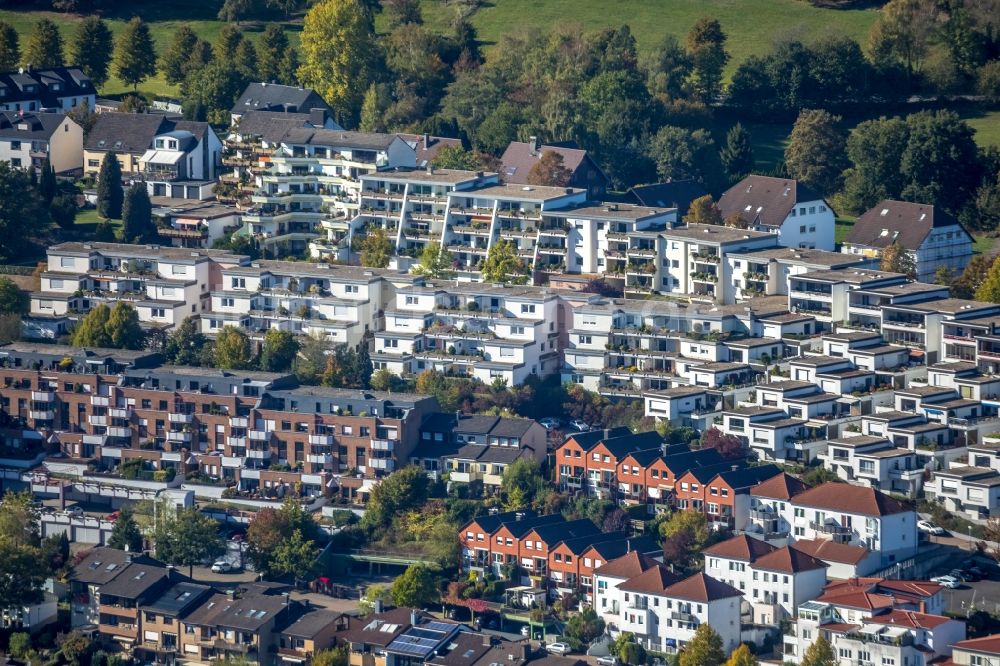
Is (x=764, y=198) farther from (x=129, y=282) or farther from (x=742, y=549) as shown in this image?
(x=742, y=549)

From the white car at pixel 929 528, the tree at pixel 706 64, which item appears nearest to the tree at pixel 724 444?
A: the white car at pixel 929 528

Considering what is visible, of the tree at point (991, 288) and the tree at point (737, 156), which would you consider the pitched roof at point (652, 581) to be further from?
the tree at point (737, 156)

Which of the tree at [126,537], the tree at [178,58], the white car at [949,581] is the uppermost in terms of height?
the tree at [178,58]

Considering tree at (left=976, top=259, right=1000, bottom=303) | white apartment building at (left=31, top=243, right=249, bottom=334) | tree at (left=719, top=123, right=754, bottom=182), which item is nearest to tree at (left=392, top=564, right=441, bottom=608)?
white apartment building at (left=31, top=243, right=249, bottom=334)

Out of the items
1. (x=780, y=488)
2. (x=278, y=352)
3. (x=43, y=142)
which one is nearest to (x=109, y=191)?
(x=43, y=142)

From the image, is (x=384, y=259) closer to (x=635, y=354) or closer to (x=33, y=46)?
(x=635, y=354)
